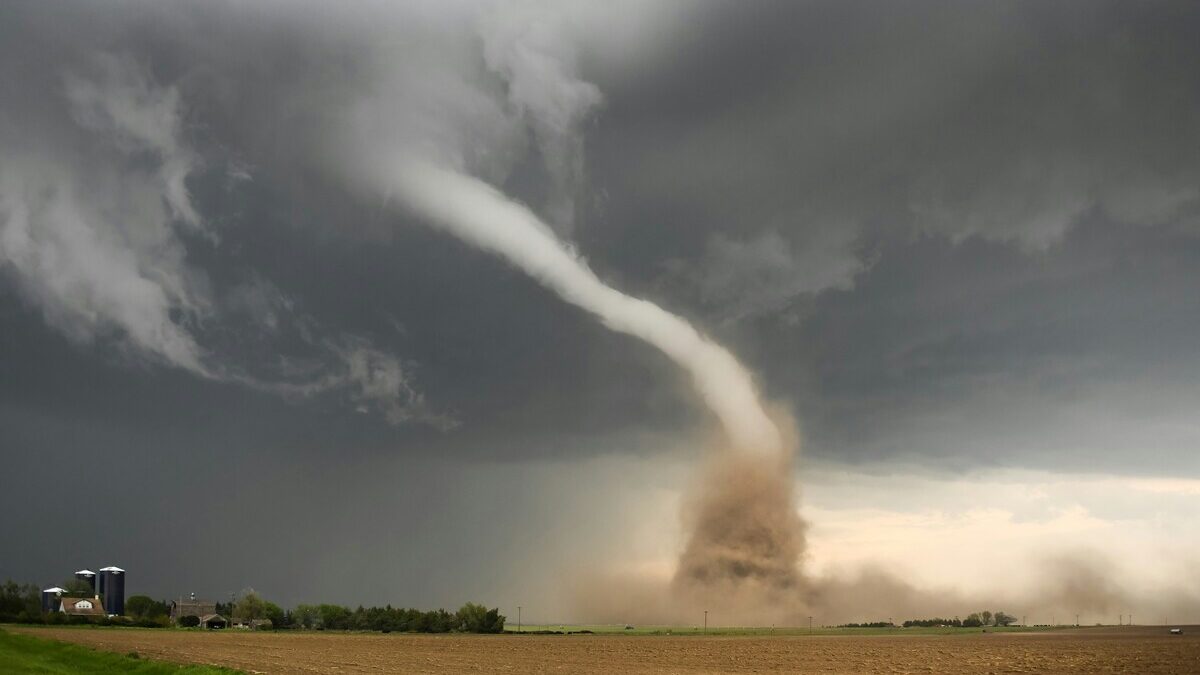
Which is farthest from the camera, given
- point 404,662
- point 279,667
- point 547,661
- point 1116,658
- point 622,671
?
point 1116,658

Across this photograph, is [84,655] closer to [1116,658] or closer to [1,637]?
[1,637]

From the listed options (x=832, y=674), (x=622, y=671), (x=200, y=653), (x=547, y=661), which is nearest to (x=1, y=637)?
(x=200, y=653)

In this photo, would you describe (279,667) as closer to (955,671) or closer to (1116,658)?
(955,671)

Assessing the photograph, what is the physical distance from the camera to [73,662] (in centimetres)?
7344

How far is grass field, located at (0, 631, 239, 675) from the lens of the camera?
187ft

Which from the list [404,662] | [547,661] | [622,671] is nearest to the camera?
[622,671]

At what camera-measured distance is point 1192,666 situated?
92000mm

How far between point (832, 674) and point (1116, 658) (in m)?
45.8

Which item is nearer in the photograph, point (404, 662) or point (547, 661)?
point (404, 662)

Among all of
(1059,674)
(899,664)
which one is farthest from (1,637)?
(1059,674)

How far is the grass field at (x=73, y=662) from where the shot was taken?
5691 cm

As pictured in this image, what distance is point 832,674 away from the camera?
3137 inches

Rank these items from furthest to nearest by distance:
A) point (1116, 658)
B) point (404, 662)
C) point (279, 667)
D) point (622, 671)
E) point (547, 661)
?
point (1116, 658), point (547, 661), point (404, 662), point (622, 671), point (279, 667)

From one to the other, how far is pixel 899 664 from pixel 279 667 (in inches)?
2215
